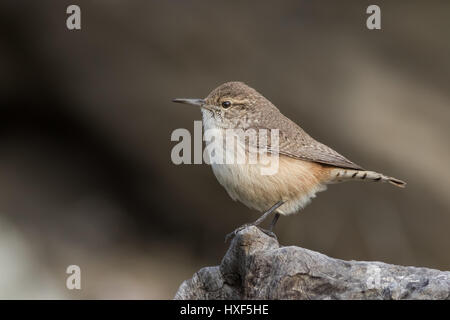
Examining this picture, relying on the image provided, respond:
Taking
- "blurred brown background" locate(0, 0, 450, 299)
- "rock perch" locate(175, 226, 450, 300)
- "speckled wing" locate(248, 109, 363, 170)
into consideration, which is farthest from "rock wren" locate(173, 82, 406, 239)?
"blurred brown background" locate(0, 0, 450, 299)

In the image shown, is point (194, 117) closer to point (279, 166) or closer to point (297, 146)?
point (297, 146)

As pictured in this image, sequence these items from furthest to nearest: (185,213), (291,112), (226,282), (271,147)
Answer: (185,213) → (291,112) → (271,147) → (226,282)

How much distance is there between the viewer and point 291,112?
894cm

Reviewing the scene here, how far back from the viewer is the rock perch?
4207 mm

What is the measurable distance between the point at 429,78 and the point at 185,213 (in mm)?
3916

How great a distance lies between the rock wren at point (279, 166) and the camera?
5.61m

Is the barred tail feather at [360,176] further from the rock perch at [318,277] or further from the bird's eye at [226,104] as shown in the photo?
the rock perch at [318,277]

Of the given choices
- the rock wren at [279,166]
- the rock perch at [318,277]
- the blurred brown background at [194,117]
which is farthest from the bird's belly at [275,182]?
the blurred brown background at [194,117]

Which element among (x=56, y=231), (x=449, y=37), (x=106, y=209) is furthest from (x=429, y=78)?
(x=56, y=231)

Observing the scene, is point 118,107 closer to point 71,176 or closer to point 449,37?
point 71,176

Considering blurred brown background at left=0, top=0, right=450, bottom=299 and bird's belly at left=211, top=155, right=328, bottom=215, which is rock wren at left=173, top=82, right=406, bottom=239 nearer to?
bird's belly at left=211, top=155, right=328, bottom=215

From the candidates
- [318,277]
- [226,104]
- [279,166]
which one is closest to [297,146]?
[279,166]

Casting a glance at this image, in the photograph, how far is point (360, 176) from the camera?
6000 mm

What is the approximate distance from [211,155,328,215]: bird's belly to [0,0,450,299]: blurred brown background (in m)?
2.97
